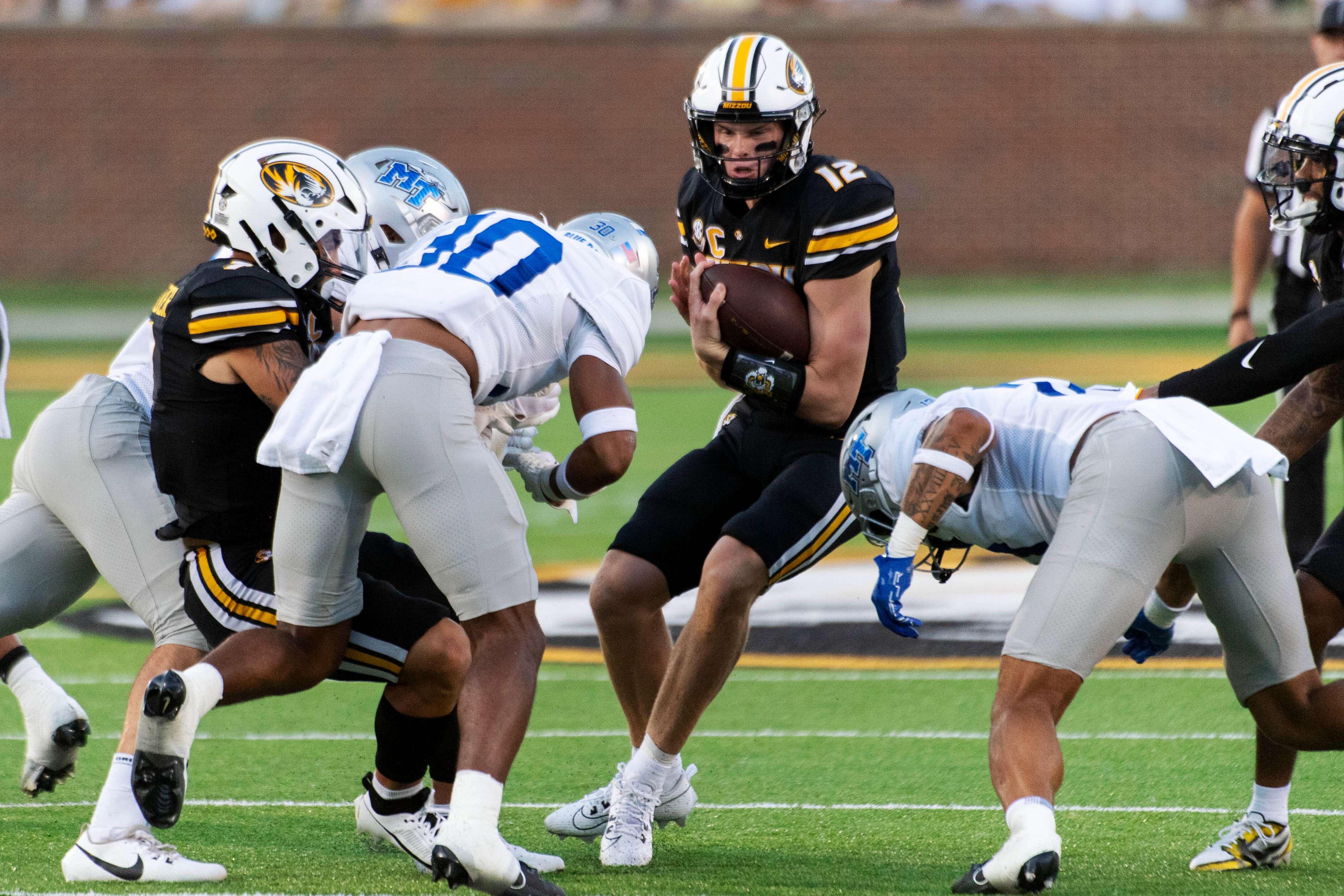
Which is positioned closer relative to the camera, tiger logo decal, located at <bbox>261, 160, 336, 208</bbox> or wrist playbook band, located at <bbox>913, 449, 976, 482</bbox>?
wrist playbook band, located at <bbox>913, 449, 976, 482</bbox>

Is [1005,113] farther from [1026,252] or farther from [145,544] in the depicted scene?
[145,544]

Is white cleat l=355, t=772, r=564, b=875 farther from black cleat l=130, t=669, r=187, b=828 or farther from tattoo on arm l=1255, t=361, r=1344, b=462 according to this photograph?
tattoo on arm l=1255, t=361, r=1344, b=462

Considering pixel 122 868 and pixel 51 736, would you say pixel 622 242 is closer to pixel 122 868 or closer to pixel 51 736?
pixel 51 736

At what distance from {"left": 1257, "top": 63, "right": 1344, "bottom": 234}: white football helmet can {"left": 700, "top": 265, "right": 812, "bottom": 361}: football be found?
116cm

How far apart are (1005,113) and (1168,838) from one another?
2152 centimetres

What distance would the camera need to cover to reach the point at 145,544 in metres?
3.86

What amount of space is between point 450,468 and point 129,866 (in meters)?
1.10

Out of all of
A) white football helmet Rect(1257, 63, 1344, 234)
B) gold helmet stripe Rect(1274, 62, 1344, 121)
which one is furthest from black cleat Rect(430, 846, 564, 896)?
gold helmet stripe Rect(1274, 62, 1344, 121)

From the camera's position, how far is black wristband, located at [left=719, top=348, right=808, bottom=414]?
4.09 m

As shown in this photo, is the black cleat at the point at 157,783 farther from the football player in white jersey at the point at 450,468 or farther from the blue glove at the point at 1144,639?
the blue glove at the point at 1144,639

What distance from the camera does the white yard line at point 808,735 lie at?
4.88m

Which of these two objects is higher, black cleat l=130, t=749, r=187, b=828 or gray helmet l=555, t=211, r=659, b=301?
gray helmet l=555, t=211, r=659, b=301

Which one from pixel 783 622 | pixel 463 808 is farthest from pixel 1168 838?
pixel 783 622

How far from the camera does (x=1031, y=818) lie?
3.11 m
